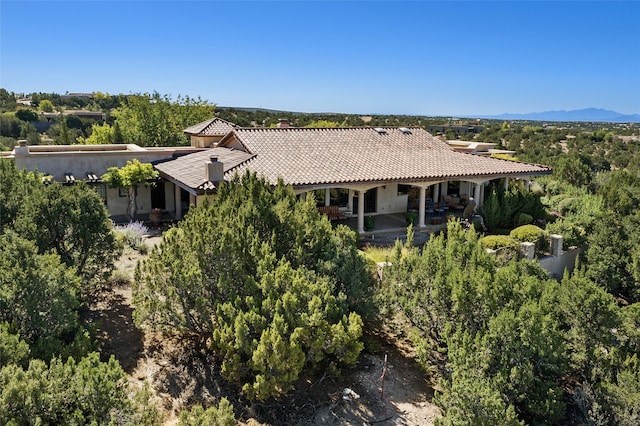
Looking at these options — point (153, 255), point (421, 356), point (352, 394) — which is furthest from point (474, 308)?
point (153, 255)

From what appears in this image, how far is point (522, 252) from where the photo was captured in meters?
18.8

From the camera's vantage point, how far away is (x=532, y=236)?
19312 millimetres

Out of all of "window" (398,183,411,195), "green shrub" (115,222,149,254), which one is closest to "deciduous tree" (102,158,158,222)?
"green shrub" (115,222,149,254)

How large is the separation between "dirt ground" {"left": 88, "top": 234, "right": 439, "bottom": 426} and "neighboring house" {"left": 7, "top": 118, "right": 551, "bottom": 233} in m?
8.82

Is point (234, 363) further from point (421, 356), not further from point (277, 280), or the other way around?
point (421, 356)

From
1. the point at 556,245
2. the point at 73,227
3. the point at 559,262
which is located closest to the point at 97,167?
the point at 73,227

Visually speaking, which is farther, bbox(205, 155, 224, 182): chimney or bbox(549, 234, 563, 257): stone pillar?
bbox(205, 155, 224, 182): chimney

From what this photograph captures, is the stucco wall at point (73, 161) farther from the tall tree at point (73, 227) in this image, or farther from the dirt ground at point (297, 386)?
the dirt ground at point (297, 386)

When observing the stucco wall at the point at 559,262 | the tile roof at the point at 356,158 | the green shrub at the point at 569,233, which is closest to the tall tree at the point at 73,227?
the tile roof at the point at 356,158

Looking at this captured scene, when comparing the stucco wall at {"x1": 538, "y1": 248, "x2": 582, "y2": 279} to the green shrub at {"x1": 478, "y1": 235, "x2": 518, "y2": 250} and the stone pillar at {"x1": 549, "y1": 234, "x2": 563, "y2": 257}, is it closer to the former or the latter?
the stone pillar at {"x1": 549, "y1": 234, "x2": 563, "y2": 257}

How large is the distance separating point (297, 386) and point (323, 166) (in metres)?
13.2

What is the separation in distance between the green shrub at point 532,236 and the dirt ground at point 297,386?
833 centimetres

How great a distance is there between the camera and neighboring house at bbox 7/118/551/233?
73.4ft

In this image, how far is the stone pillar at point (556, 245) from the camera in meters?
19.4
